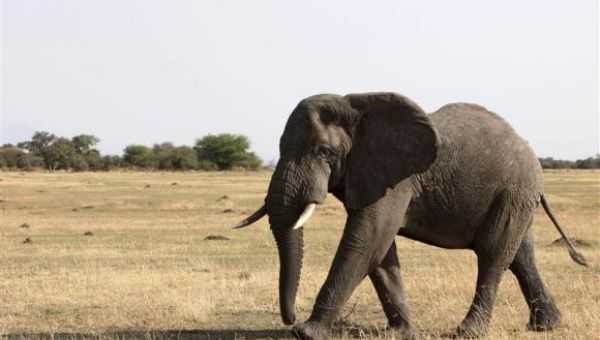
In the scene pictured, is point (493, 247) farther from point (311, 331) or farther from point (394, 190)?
point (311, 331)

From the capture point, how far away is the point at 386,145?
921 centimetres

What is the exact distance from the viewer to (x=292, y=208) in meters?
8.68

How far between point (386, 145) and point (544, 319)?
3318mm

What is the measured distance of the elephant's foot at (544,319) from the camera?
10766 mm

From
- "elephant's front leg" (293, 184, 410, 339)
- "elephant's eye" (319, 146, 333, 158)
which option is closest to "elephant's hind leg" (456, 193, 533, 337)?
"elephant's front leg" (293, 184, 410, 339)

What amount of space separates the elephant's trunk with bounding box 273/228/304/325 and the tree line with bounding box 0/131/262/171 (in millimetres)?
98319

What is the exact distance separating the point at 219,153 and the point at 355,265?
118242mm

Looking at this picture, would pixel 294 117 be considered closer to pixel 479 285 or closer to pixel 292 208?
pixel 292 208

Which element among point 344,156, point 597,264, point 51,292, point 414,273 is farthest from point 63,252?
point 344,156

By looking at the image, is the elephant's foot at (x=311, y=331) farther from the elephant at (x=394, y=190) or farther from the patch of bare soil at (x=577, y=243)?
the patch of bare soil at (x=577, y=243)

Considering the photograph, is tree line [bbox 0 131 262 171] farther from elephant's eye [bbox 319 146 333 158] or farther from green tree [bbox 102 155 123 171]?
elephant's eye [bbox 319 146 333 158]

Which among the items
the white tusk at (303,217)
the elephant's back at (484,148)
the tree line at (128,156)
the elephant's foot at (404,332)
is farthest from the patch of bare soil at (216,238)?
the tree line at (128,156)

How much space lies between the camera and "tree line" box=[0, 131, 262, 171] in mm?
109438

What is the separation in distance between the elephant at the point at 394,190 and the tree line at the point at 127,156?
9774 cm
